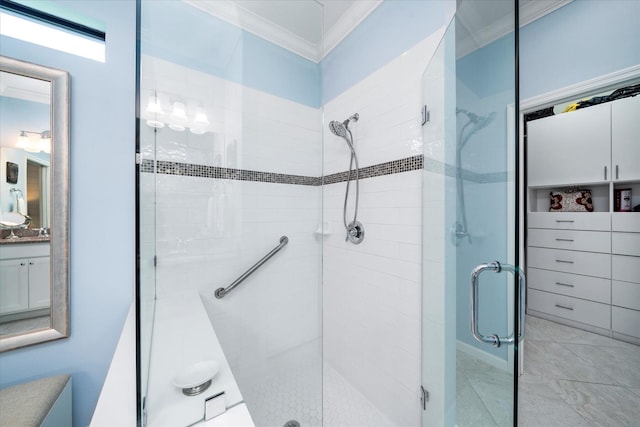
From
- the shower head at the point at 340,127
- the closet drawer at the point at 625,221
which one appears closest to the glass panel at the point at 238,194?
the shower head at the point at 340,127

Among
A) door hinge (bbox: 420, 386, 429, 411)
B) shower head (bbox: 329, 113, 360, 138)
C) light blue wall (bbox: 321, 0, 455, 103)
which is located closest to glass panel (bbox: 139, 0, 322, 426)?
shower head (bbox: 329, 113, 360, 138)

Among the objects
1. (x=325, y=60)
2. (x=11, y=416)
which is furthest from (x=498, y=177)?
(x=11, y=416)

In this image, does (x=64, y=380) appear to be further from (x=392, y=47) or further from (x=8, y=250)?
(x=392, y=47)

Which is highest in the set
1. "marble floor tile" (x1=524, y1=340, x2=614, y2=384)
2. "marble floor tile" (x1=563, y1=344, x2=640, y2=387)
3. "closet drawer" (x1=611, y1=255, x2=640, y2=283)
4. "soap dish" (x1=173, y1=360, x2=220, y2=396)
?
"closet drawer" (x1=611, y1=255, x2=640, y2=283)

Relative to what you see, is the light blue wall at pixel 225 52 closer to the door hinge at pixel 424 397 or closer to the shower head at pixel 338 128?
the shower head at pixel 338 128

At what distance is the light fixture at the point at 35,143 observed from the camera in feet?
3.76

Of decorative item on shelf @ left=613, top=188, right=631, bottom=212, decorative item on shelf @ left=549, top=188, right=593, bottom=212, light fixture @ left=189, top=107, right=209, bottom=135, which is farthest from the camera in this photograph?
decorative item on shelf @ left=549, top=188, right=593, bottom=212

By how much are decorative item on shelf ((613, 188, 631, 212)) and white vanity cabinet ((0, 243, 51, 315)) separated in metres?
4.14

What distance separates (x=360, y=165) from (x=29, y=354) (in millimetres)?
2083

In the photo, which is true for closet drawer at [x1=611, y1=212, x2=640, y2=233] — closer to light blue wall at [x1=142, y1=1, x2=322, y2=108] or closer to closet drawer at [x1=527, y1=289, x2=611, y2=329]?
closet drawer at [x1=527, y1=289, x2=611, y2=329]

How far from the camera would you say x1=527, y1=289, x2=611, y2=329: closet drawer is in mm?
2039

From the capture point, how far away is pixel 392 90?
1411mm

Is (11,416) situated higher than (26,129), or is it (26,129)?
(26,129)

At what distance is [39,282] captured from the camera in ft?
3.85
